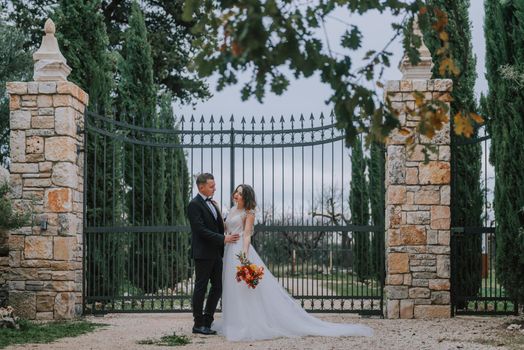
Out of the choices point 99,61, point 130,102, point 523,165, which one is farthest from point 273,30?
point 130,102

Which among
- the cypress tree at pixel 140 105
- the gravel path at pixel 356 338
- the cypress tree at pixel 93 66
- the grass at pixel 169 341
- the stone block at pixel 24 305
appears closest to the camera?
the gravel path at pixel 356 338

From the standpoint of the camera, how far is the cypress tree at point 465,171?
34.0 ft

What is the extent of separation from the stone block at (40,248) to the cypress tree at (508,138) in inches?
211

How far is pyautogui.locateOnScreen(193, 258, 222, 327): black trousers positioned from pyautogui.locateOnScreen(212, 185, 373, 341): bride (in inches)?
3.9

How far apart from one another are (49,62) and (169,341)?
4060 millimetres

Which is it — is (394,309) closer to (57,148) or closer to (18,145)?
(57,148)

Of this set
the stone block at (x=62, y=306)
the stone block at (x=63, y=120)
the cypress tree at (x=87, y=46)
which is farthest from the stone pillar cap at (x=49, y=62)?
the stone block at (x=62, y=306)

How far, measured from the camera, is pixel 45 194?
30.9 feet

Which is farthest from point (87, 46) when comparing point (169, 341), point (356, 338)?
point (356, 338)

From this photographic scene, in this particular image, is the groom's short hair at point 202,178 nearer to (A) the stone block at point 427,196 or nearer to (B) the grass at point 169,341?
(B) the grass at point 169,341

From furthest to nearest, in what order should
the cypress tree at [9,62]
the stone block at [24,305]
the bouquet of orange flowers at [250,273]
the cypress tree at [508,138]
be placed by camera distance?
the cypress tree at [9,62] → the stone block at [24,305] → the cypress tree at [508,138] → the bouquet of orange flowers at [250,273]

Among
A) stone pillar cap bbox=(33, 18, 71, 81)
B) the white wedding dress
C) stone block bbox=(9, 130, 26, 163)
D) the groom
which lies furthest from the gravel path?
stone pillar cap bbox=(33, 18, 71, 81)

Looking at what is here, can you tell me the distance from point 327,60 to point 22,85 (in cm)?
653

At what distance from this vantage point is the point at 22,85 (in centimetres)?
955
